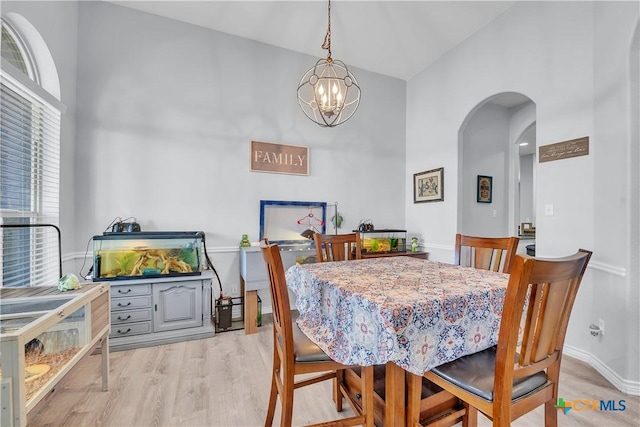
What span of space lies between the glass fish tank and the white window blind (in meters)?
0.38

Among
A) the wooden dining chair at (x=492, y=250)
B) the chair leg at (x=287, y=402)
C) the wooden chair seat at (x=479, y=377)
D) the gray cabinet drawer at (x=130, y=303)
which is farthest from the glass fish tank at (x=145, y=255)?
the wooden dining chair at (x=492, y=250)

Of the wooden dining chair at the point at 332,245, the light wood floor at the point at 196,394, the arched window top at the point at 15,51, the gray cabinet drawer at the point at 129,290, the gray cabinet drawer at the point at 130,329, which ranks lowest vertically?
the light wood floor at the point at 196,394

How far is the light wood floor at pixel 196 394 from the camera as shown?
159 centimetres

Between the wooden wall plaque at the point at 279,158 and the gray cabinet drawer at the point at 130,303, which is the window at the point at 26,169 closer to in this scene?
the gray cabinet drawer at the point at 130,303

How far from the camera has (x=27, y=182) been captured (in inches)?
82.8

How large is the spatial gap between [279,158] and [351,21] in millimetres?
1707

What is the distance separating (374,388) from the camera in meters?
1.35

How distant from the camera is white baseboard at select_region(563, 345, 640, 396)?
5.93 feet

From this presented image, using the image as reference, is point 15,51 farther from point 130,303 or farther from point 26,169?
point 130,303

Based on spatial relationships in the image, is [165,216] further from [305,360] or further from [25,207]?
[305,360]

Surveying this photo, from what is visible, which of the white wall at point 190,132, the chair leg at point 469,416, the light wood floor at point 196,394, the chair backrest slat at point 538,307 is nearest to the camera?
the chair backrest slat at point 538,307

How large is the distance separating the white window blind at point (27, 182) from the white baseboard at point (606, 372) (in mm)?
4187

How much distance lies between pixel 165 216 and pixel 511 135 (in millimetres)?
4860

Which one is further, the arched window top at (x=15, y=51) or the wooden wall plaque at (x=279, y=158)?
the wooden wall plaque at (x=279, y=158)
